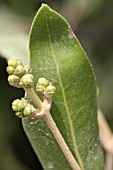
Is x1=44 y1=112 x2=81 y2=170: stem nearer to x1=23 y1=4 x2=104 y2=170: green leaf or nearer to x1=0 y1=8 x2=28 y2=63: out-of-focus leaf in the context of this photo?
x1=23 y1=4 x2=104 y2=170: green leaf

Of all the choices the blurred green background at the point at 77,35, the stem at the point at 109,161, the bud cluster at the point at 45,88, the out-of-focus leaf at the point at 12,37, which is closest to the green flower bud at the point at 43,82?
the bud cluster at the point at 45,88

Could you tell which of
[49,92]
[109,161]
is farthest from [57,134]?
[109,161]

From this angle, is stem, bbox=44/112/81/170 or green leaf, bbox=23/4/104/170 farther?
green leaf, bbox=23/4/104/170

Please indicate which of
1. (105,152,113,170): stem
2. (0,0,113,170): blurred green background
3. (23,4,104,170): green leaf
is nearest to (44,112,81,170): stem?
(23,4,104,170): green leaf

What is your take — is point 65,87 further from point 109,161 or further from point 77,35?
point 77,35

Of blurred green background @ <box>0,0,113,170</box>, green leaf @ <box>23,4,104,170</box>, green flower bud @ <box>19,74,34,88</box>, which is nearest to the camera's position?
green flower bud @ <box>19,74,34,88</box>
